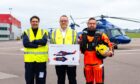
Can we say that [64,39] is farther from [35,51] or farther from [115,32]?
[115,32]

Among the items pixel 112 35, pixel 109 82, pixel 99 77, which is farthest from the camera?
pixel 112 35

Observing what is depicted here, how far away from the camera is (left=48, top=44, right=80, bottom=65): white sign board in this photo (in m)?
7.01

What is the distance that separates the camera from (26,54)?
7.10 metres

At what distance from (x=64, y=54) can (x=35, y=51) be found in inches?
23.4

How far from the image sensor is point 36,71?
7.11 m

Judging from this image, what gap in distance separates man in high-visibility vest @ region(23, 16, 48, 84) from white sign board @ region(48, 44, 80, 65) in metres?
0.15

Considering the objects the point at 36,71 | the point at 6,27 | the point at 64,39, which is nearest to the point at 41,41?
the point at 64,39

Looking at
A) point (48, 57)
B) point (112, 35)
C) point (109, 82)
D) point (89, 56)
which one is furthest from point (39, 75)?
point (112, 35)

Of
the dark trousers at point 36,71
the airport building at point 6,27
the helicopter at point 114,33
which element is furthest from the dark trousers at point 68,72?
the airport building at point 6,27

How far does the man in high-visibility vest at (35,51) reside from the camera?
7016mm

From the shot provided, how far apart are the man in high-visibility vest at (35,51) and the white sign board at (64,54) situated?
0.15 meters

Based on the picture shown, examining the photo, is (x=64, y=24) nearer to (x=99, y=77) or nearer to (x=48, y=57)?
(x=48, y=57)

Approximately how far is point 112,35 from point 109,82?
2085 cm

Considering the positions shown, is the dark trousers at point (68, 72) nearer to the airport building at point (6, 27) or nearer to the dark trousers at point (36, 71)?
the dark trousers at point (36, 71)
